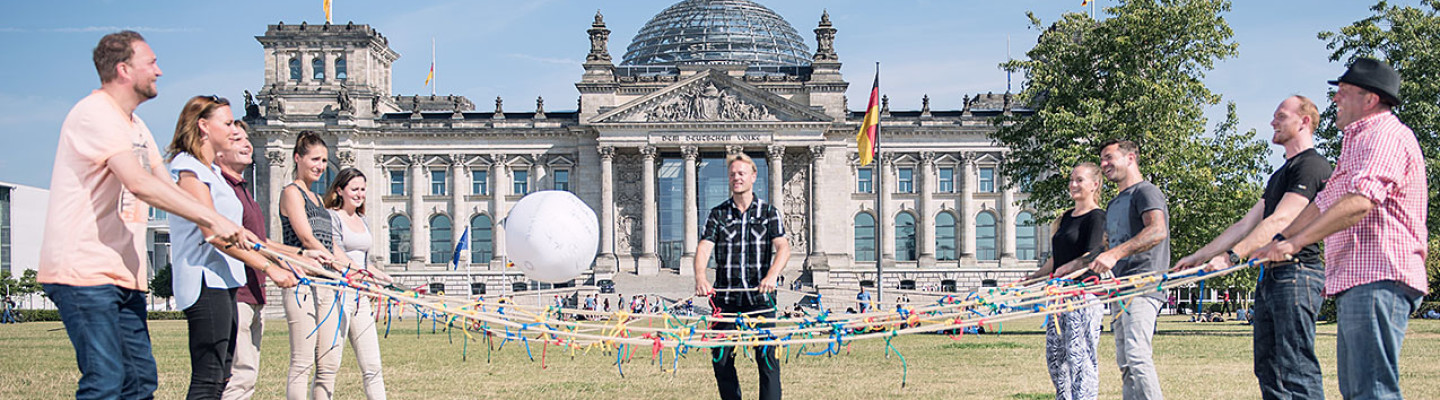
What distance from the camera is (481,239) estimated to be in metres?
79.0

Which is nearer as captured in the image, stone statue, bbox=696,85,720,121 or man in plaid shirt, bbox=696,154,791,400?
man in plaid shirt, bbox=696,154,791,400

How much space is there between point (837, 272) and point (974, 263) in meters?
9.03

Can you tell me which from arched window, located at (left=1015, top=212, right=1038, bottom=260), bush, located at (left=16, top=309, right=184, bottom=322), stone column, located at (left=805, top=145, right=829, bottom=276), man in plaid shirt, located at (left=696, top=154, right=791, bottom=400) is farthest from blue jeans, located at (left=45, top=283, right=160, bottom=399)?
arched window, located at (left=1015, top=212, right=1038, bottom=260)

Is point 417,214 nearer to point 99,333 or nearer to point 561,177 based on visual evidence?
point 561,177

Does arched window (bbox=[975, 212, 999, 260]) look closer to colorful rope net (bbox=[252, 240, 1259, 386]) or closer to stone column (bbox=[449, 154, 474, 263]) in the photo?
stone column (bbox=[449, 154, 474, 263])

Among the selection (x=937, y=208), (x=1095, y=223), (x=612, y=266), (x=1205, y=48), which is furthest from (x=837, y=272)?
(x=1095, y=223)

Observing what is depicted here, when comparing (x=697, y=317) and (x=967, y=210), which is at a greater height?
(x=967, y=210)

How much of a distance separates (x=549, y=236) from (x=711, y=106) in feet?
209

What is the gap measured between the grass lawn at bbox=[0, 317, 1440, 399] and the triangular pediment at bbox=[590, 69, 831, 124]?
167 feet

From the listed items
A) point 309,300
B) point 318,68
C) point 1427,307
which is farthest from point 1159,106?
point 318,68

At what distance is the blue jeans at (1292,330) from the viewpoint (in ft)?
26.5

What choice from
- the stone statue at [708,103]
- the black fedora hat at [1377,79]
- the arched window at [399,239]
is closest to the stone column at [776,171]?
the stone statue at [708,103]

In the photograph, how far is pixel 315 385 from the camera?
9.48 metres

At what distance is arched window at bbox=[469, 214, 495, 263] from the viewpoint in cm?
7844
